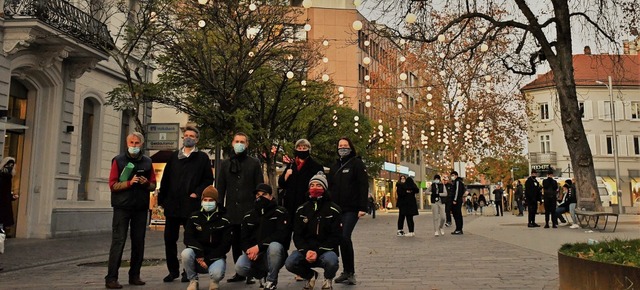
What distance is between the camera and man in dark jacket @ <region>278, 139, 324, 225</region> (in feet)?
27.4

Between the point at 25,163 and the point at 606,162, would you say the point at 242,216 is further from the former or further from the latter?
the point at 606,162

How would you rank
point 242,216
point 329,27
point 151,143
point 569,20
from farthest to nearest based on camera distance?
1. point 329,27
2. point 569,20
3. point 151,143
4. point 242,216

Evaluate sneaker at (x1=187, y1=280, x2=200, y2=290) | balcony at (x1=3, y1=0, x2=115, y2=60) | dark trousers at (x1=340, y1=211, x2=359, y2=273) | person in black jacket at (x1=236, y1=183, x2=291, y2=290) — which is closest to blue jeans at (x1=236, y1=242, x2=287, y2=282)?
person in black jacket at (x1=236, y1=183, x2=291, y2=290)

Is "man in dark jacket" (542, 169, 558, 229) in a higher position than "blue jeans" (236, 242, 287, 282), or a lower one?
higher

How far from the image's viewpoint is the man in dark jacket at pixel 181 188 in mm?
7977

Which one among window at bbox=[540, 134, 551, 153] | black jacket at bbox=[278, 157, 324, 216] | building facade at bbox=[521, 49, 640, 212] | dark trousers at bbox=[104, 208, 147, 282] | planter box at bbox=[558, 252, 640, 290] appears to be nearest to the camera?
planter box at bbox=[558, 252, 640, 290]

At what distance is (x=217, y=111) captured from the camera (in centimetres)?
1608

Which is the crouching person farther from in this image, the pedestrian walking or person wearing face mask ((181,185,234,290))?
the pedestrian walking

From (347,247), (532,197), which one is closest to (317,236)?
(347,247)

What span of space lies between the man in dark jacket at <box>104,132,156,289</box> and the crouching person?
7.36 ft

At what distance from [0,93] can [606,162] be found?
61975 mm

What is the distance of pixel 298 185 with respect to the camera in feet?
27.5

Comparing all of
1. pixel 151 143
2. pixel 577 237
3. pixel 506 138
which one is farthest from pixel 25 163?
pixel 506 138

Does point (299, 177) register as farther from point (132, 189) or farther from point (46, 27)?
point (46, 27)
